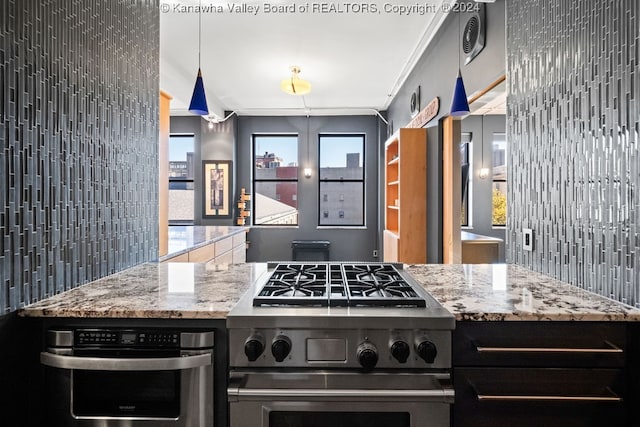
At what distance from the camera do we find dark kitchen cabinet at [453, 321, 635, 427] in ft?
3.67

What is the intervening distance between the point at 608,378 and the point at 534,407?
22 centimetres

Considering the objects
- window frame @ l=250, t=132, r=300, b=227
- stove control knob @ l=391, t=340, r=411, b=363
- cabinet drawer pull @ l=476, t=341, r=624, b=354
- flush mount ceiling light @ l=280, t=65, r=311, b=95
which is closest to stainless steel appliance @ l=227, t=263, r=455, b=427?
stove control knob @ l=391, t=340, r=411, b=363

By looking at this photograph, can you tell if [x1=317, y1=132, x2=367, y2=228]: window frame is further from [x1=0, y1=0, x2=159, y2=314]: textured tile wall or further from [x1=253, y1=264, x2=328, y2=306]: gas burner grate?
[x1=253, y1=264, x2=328, y2=306]: gas burner grate

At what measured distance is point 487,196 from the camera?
5.64 m

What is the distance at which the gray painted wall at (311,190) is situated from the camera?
6.73 meters

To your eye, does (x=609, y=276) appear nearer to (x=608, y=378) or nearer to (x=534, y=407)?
(x=608, y=378)

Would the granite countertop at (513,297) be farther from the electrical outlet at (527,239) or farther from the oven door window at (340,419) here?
the oven door window at (340,419)

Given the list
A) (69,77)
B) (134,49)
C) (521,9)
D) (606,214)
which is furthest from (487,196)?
(69,77)

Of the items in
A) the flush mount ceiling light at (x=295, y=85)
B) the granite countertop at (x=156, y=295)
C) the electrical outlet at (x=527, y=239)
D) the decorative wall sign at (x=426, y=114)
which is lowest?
the granite countertop at (x=156, y=295)

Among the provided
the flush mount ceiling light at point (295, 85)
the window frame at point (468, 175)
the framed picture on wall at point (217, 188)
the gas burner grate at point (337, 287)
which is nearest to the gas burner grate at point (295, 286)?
the gas burner grate at point (337, 287)

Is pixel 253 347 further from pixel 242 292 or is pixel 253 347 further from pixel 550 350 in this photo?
pixel 550 350

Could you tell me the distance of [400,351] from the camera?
1107 mm

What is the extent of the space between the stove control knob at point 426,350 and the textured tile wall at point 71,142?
3.96ft

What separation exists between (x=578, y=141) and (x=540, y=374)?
0.86 m
